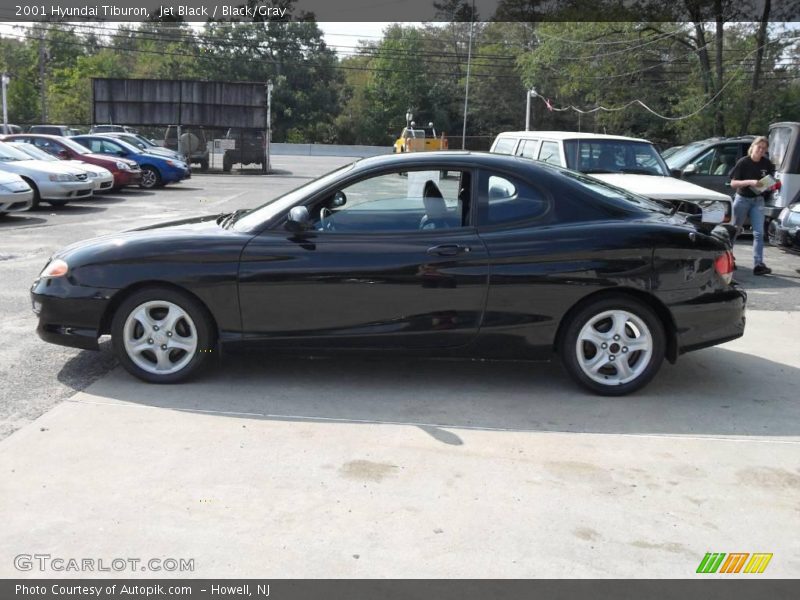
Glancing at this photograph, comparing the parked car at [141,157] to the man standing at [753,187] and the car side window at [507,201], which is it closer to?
the man standing at [753,187]

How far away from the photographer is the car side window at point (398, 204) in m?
5.64

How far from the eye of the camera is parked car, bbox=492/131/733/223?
10.4m

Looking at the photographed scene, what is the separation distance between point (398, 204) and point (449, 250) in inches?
21.5

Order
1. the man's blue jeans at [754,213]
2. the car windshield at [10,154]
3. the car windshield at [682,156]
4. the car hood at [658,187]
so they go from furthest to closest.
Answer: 1. the car windshield at [10,154]
2. the car windshield at [682,156]
3. the man's blue jeans at [754,213]
4. the car hood at [658,187]

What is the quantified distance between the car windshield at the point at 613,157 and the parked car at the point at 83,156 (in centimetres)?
1318

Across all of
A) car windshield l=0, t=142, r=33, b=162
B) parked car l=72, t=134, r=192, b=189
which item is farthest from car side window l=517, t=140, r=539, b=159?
parked car l=72, t=134, r=192, b=189

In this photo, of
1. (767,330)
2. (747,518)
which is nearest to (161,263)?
(747,518)

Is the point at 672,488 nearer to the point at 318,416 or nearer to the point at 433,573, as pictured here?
the point at 433,573

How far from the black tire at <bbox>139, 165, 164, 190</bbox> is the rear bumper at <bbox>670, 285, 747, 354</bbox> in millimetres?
19273

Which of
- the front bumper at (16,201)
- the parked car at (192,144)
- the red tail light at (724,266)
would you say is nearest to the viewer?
the red tail light at (724,266)

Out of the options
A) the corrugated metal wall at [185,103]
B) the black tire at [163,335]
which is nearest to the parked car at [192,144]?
the corrugated metal wall at [185,103]

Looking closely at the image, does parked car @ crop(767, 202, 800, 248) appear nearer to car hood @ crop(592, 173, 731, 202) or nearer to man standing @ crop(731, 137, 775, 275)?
man standing @ crop(731, 137, 775, 275)

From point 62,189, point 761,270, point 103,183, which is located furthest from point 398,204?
point 103,183

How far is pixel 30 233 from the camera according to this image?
13.0 m
